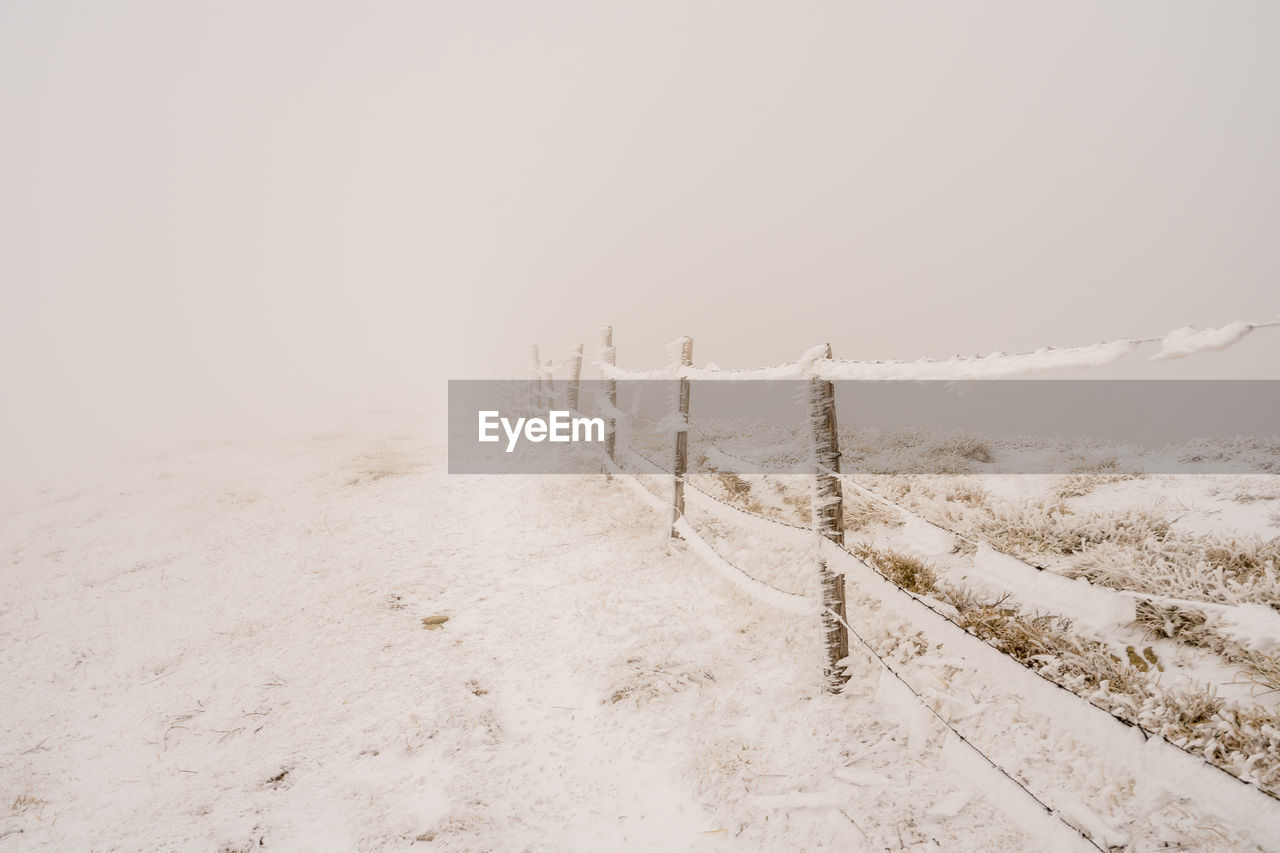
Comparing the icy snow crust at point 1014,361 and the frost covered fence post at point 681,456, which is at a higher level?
the icy snow crust at point 1014,361

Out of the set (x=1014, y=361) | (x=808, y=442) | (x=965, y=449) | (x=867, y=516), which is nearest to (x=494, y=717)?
(x=808, y=442)

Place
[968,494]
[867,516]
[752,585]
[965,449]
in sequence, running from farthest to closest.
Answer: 1. [965,449]
2. [968,494]
3. [867,516]
4. [752,585]

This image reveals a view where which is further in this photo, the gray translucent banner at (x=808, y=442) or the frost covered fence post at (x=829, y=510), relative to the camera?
the gray translucent banner at (x=808, y=442)

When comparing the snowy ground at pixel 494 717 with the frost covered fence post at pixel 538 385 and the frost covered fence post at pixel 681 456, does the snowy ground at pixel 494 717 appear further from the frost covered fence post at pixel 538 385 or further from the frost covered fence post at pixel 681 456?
the frost covered fence post at pixel 538 385

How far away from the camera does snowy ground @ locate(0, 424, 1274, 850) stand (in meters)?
2.62

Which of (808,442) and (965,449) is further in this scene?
(965,449)

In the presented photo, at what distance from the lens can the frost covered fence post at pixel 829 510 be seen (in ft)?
10.7

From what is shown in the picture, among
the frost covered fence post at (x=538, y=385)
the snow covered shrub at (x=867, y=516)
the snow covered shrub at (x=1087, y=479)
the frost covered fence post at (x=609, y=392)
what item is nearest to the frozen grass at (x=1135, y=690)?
the snow covered shrub at (x=867, y=516)

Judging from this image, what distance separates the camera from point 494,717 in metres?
3.58

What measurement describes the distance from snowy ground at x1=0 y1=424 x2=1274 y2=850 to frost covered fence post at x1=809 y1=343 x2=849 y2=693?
0.23m

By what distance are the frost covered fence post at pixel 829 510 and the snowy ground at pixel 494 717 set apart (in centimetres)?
23

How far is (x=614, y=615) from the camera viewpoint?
15.4ft

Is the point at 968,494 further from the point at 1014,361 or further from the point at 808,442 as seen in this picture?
the point at 1014,361

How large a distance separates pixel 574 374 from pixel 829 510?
7438 mm
